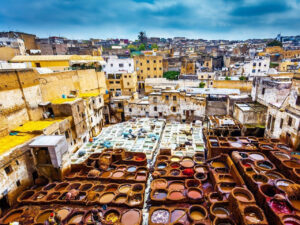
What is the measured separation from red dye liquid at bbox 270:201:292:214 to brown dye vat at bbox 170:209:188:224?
6.05m

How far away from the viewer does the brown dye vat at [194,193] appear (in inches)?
598

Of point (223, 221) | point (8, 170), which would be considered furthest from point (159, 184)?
point (8, 170)

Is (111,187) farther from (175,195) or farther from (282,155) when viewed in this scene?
(282,155)

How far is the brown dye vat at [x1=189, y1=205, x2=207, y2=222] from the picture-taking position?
13.5 m

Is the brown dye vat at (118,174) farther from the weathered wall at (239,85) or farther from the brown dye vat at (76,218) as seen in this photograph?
the weathered wall at (239,85)

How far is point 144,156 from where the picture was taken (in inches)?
876

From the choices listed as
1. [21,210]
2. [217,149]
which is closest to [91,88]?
[21,210]

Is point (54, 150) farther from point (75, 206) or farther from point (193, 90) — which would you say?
point (193, 90)

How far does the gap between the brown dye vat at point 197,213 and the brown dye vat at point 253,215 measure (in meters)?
2.85

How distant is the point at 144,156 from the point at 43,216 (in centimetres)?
1146

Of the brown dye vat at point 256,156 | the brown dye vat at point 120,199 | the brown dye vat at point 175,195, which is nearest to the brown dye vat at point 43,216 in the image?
the brown dye vat at point 120,199

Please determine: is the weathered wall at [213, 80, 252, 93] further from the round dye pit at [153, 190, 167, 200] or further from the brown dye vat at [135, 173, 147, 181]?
the round dye pit at [153, 190, 167, 200]

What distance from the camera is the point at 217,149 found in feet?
65.1

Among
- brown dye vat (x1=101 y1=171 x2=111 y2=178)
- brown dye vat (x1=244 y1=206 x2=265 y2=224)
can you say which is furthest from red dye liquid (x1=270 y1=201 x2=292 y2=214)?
brown dye vat (x1=101 y1=171 x2=111 y2=178)
